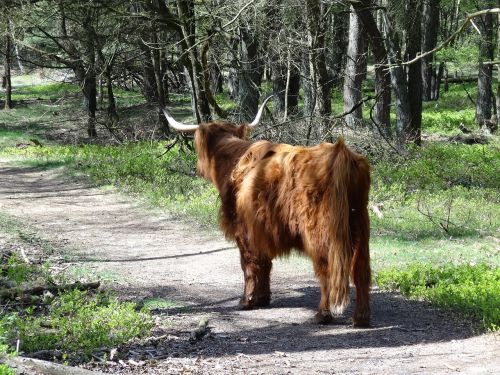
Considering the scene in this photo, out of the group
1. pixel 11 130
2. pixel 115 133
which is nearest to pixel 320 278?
pixel 115 133

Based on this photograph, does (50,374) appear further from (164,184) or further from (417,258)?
(164,184)

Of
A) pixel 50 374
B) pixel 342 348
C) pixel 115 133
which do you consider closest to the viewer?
pixel 50 374

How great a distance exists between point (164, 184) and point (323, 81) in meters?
4.43

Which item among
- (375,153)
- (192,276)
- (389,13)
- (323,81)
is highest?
(389,13)

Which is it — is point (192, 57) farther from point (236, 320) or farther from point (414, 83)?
point (236, 320)

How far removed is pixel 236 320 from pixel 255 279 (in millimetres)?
721

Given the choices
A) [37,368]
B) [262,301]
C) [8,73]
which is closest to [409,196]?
[262,301]

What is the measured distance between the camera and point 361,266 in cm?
726

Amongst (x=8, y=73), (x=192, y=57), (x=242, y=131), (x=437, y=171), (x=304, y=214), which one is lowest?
A: (x=437, y=171)

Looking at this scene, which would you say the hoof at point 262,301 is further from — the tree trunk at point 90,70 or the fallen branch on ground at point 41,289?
the tree trunk at point 90,70

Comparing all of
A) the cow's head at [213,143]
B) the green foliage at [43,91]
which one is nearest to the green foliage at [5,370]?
the cow's head at [213,143]

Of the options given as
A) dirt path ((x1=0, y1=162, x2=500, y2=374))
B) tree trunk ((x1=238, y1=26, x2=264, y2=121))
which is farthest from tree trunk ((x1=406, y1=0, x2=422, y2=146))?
dirt path ((x1=0, y1=162, x2=500, y2=374))

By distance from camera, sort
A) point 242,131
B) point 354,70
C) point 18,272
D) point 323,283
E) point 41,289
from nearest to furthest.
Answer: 1. point 323,283
2. point 41,289
3. point 18,272
4. point 242,131
5. point 354,70

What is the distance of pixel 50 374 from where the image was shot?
4.88 m
